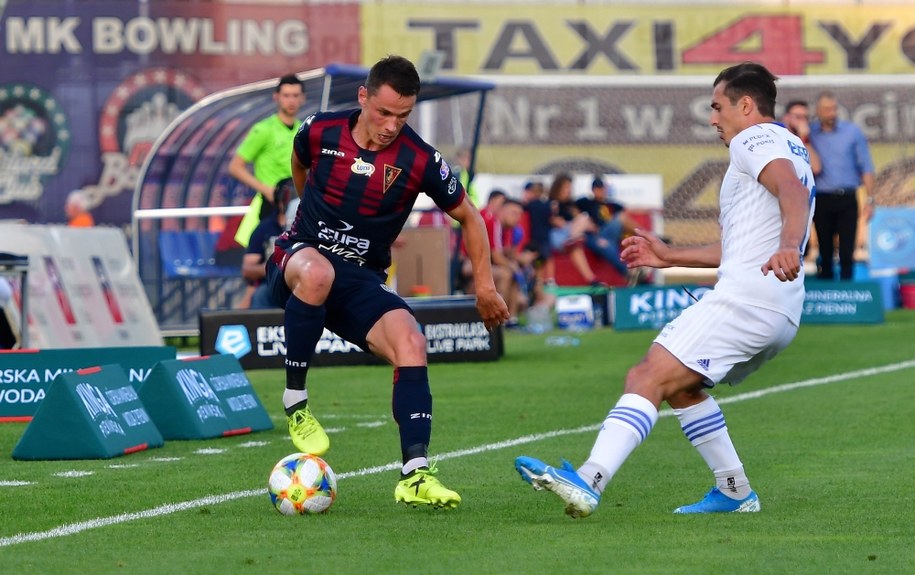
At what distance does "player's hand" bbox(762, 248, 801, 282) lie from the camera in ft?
19.2

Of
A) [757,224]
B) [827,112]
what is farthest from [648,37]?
[757,224]

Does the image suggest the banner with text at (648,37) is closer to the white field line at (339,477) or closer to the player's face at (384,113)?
the white field line at (339,477)

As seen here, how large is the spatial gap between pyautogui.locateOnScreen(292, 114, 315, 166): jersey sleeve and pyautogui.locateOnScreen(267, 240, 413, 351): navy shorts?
0.37m

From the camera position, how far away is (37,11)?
2984 centimetres

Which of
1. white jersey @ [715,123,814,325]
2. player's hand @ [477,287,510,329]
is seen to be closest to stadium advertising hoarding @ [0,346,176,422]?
player's hand @ [477,287,510,329]

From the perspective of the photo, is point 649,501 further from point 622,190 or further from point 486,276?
point 622,190

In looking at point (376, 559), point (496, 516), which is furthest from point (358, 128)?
point (376, 559)

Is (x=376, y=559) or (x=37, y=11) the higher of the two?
(x=37, y=11)

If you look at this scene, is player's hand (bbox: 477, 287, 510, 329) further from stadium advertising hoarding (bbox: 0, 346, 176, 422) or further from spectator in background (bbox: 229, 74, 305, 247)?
spectator in background (bbox: 229, 74, 305, 247)

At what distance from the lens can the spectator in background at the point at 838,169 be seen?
1819 cm

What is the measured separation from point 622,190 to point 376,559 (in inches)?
958

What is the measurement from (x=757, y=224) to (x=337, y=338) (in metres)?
8.89

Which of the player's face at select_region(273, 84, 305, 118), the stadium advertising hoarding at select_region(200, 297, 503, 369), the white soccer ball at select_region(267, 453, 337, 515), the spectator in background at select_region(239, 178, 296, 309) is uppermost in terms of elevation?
the player's face at select_region(273, 84, 305, 118)

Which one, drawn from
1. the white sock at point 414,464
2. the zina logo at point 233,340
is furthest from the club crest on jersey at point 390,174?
the zina logo at point 233,340
